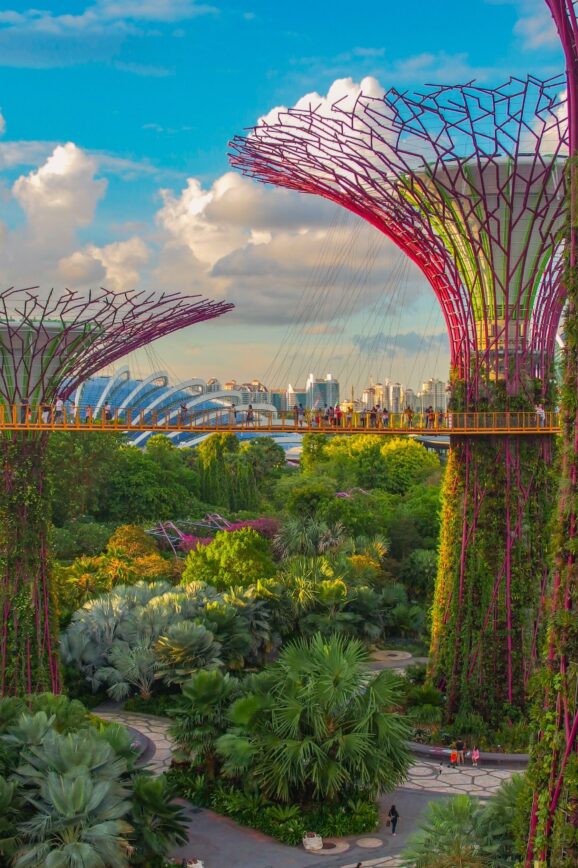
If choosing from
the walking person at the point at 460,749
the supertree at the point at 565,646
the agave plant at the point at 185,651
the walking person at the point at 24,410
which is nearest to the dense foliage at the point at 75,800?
the supertree at the point at 565,646

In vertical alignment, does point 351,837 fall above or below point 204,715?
below

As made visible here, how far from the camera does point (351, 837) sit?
65.1ft

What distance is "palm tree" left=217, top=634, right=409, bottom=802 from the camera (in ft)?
64.1

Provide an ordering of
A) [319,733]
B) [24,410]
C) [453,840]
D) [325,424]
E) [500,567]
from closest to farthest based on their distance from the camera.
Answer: [453,840] < [319,733] < [325,424] < [500,567] < [24,410]

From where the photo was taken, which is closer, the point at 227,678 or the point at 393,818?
the point at 393,818

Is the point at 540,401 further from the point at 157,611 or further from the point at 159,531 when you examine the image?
the point at 159,531

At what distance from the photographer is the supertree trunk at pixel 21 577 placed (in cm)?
2422

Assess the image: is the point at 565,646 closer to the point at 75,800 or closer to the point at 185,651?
the point at 75,800

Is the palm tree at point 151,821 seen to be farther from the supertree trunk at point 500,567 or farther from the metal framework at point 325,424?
the supertree trunk at point 500,567

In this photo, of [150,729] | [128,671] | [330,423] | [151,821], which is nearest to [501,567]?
[330,423]

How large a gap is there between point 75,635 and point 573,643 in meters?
17.2

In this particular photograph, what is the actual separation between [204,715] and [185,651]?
4345mm

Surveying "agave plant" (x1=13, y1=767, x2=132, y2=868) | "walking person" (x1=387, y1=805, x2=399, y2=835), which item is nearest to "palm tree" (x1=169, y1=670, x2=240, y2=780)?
"walking person" (x1=387, y1=805, x2=399, y2=835)

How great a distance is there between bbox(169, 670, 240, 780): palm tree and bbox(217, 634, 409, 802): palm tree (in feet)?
2.36
